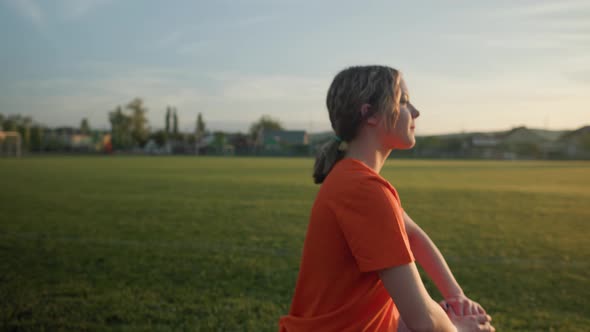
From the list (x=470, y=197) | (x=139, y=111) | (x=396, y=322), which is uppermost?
(x=139, y=111)

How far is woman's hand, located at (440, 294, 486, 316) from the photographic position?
1550 millimetres

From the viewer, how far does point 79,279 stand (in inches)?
173

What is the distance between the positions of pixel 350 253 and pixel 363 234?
0.14 meters

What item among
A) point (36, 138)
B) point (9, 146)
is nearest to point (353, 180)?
point (9, 146)

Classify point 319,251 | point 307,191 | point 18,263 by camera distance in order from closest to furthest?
point 319,251
point 18,263
point 307,191

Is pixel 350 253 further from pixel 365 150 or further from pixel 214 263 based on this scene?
pixel 214 263

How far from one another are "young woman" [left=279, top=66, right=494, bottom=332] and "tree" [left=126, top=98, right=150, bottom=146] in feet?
342

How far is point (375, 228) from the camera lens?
1177 mm

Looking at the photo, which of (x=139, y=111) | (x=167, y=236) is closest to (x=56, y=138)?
(x=139, y=111)

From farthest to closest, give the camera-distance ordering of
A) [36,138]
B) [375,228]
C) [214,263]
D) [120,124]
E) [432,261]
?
[120,124] → [36,138] → [214,263] → [432,261] → [375,228]

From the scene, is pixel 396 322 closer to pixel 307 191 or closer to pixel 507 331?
pixel 507 331

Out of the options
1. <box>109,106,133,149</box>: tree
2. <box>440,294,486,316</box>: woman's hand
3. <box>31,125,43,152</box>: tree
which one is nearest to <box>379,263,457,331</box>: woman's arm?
<box>440,294,486,316</box>: woman's hand

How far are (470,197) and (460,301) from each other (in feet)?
38.8

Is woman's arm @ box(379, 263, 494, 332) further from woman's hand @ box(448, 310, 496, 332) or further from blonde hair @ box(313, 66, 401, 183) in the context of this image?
blonde hair @ box(313, 66, 401, 183)
